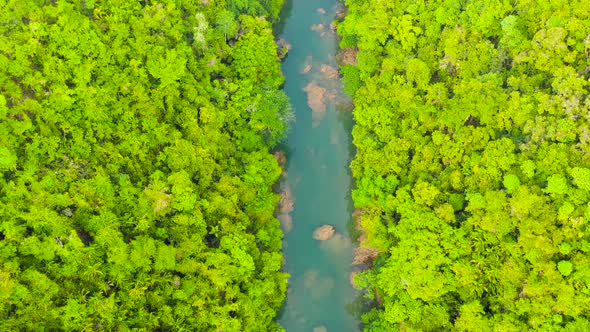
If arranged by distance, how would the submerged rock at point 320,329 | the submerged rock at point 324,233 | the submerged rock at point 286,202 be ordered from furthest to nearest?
the submerged rock at point 286,202 → the submerged rock at point 324,233 → the submerged rock at point 320,329

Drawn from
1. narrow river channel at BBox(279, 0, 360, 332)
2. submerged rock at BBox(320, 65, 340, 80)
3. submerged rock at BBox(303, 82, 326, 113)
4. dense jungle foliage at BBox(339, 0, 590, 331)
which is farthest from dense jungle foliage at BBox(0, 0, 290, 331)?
dense jungle foliage at BBox(339, 0, 590, 331)

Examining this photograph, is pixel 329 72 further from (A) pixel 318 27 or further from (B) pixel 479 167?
(B) pixel 479 167

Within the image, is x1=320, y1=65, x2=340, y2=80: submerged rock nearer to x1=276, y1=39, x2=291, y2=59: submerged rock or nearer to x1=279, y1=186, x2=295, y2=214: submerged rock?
x1=276, y1=39, x2=291, y2=59: submerged rock

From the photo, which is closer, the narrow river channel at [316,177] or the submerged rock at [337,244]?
the narrow river channel at [316,177]

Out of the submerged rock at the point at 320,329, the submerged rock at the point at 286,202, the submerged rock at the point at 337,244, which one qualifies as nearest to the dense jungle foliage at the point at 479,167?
the submerged rock at the point at 320,329

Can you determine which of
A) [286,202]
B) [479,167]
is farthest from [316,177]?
[479,167]

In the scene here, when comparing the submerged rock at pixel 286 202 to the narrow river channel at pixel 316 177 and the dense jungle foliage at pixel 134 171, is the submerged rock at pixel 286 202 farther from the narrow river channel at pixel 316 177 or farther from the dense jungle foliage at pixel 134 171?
the dense jungle foliage at pixel 134 171
